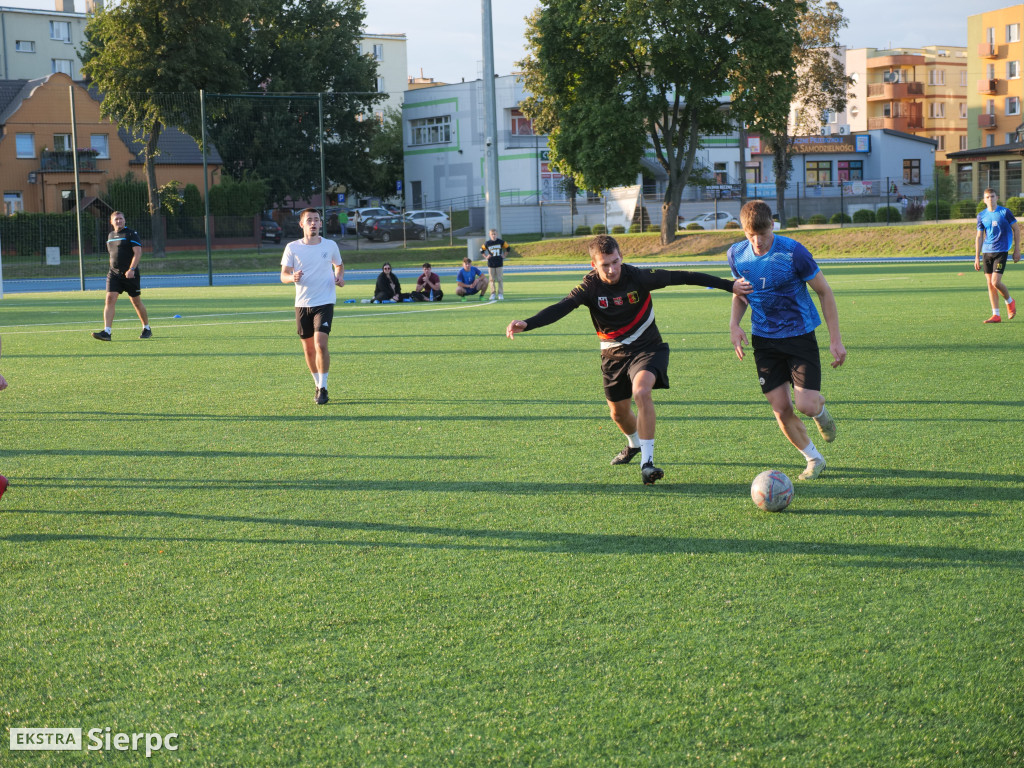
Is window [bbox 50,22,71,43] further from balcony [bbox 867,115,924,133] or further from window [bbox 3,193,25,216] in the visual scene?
balcony [bbox 867,115,924,133]

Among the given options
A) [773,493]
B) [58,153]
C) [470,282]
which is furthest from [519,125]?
[773,493]

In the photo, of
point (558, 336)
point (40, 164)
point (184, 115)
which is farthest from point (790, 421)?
point (40, 164)

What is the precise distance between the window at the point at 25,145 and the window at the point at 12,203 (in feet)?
7.41

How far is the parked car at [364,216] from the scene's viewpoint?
5954 centimetres

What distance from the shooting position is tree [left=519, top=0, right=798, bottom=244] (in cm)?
4241

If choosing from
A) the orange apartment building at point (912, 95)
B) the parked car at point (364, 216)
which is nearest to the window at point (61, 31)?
the parked car at point (364, 216)

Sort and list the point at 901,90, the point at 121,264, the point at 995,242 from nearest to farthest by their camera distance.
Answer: the point at 995,242 < the point at 121,264 < the point at 901,90

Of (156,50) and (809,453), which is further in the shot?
(156,50)

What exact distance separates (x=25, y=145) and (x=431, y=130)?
28.9m

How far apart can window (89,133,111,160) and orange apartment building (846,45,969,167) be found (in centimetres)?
6906

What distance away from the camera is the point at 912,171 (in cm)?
A: 8244

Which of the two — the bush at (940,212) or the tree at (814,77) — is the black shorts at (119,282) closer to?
the tree at (814,77)

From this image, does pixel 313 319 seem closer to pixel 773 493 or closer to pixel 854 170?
pixel 773 493

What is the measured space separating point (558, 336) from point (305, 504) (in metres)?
10.3
